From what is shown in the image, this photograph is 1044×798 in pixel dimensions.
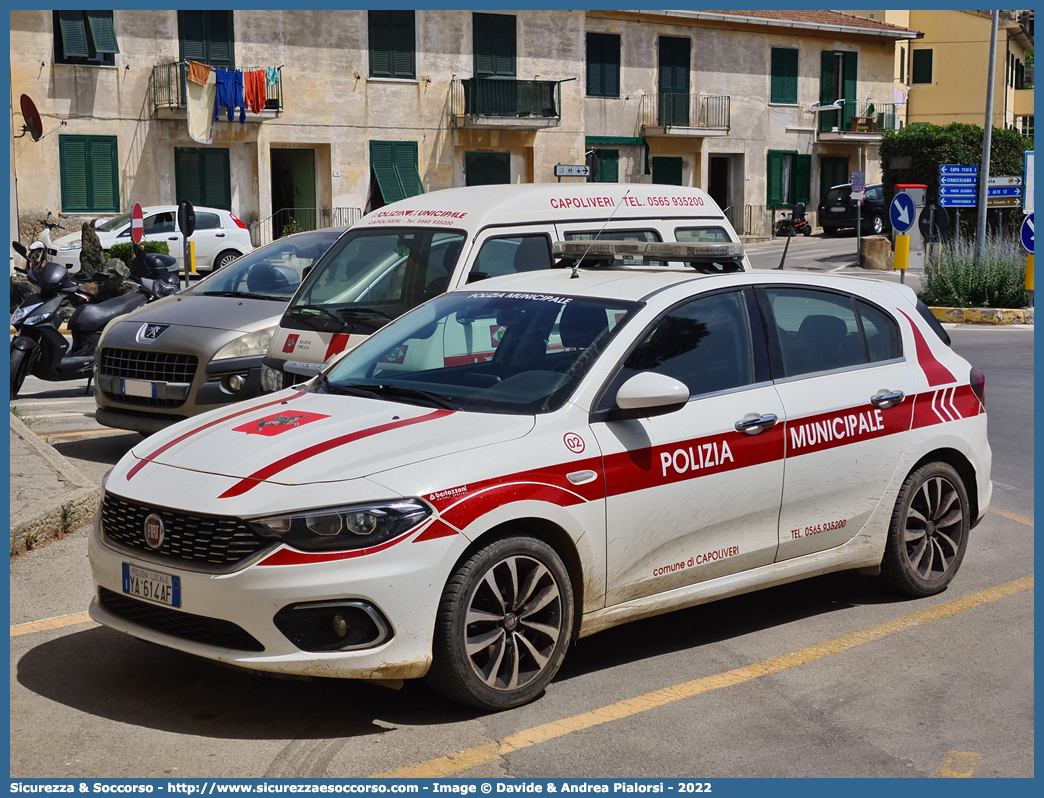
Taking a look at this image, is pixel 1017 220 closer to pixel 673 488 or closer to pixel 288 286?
pixel 288 286

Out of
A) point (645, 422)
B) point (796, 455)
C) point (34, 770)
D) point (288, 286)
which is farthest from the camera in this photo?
point (288, 286)

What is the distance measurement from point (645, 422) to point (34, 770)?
8.45 ft

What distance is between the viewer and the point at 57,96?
31.0 meters

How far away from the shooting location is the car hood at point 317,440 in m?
4.58

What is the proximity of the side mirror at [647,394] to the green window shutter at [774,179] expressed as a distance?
39899mm

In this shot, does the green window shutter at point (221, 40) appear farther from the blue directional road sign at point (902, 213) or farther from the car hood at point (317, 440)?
the car hood at point (317, 440)

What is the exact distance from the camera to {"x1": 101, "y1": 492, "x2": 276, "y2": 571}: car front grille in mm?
4426

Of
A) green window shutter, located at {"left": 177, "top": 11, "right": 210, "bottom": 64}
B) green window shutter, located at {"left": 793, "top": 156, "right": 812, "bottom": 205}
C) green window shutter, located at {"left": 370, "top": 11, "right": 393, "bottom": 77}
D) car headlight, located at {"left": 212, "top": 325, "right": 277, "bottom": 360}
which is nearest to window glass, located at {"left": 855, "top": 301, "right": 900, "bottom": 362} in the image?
car headlight, located at {"left": 212, "top": 325, "right": 277, "bottom": 360}

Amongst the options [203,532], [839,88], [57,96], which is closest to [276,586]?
[203,532]

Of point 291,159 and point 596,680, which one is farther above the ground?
point 291,159

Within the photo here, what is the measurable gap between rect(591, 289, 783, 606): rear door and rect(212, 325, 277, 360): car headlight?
175 inches

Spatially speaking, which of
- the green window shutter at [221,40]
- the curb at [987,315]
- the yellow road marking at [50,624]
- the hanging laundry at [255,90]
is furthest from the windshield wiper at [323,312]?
the green window shutter at [221,40]

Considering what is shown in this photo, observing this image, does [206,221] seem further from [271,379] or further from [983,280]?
[271,379]

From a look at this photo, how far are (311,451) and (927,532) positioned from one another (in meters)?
3.30
